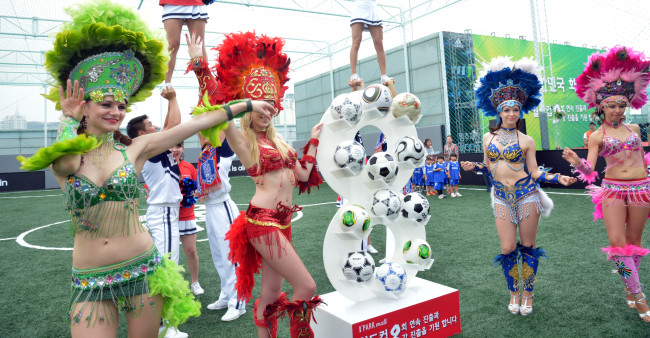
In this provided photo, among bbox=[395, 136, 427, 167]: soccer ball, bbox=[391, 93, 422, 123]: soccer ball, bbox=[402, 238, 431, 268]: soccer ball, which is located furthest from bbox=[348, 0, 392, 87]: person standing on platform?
bbox=[402, 238, 431, 268]: soccer ball

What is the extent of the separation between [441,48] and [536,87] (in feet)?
44.4

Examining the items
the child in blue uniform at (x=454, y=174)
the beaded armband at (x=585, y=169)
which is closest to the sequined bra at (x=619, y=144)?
the beaded armband at (x=585, y=169)

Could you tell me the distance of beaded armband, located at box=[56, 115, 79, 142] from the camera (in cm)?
179

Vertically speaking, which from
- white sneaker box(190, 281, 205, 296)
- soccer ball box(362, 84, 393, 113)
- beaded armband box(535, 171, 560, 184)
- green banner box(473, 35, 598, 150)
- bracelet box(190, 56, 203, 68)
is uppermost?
green banner box(473, 35, 598, 150)

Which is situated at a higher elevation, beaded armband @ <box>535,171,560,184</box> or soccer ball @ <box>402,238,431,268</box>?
beaded armband @ <box>535,171,560,184</box>

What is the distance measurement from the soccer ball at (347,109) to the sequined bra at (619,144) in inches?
90.9

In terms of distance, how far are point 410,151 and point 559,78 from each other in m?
20.2

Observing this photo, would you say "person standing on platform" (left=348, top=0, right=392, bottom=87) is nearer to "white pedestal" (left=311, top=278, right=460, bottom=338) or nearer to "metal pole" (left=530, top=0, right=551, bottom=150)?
"white pedestal" (left=311, top=278, right=460, bottom=338)

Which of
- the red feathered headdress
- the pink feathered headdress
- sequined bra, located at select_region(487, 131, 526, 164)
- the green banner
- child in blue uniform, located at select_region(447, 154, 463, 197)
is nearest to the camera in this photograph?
the red feathered headdress

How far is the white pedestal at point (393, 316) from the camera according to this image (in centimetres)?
288

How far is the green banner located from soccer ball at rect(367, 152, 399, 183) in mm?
15322

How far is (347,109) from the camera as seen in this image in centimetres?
310

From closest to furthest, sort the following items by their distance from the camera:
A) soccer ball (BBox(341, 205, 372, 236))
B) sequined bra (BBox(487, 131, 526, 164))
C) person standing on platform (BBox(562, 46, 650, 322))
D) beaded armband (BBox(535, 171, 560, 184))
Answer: soccer ball (BBox(341, 205, 372, 236)), beaded armband (BBox(535, 171, 560, 184)), person standing on platform (BBox(562, 46, 650, 322)), sequined bra (BBox(487, 131, 526, 164))

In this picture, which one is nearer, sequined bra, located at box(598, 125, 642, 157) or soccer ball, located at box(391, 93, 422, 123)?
soccer ball, located at box(391, 93, 422, 123)
